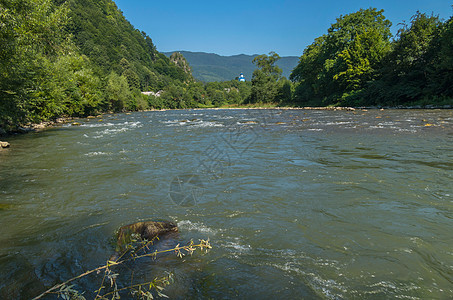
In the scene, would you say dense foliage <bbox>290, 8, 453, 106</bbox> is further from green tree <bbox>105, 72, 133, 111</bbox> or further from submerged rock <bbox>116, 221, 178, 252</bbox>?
green tree <bbox>105, 72, 133, 111</bbox>

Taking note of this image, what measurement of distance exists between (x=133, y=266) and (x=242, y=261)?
4.83 feet

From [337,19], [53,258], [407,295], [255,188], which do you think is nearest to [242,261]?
[407,295]

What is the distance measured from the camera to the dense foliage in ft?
104

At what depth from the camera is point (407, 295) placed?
9.29 feet

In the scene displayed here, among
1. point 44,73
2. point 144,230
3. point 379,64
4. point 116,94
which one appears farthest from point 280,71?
point 144,230

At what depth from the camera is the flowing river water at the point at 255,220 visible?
3148mm

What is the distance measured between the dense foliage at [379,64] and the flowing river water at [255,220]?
1152 inches

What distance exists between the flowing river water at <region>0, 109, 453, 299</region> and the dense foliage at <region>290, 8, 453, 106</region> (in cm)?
2927

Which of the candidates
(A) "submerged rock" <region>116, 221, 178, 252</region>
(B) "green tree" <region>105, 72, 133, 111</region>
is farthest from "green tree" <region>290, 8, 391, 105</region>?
(A) "submerged rock" <region>116, 221, 178, 252</region>

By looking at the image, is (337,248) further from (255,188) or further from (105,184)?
(105,184)

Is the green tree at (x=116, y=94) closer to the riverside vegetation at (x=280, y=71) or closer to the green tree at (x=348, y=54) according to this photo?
the riverside vegetation at (x=280, y=71)

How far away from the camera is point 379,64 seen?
44719mm

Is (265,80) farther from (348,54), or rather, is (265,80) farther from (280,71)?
(348,54)

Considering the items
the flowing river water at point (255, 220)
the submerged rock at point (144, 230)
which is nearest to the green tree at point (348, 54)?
the flowing river water at point (255, 220)
